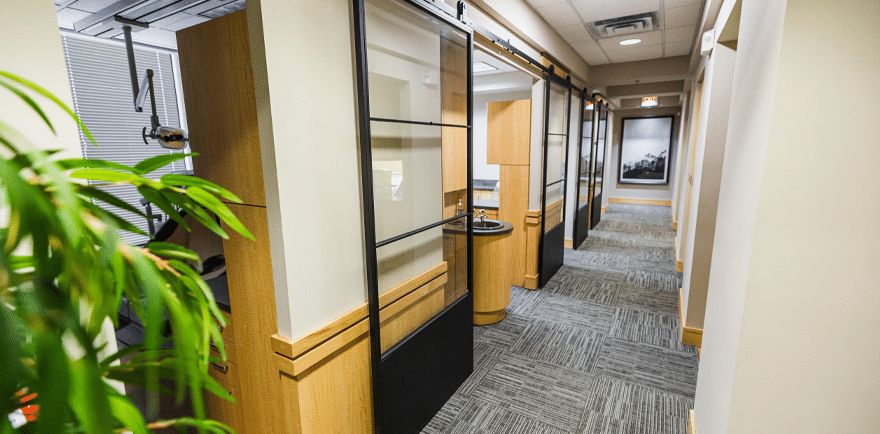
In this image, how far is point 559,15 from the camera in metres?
2.27

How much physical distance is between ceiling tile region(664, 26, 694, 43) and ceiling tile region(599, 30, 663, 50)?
0.16ft

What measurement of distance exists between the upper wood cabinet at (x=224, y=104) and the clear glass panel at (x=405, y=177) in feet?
0.99

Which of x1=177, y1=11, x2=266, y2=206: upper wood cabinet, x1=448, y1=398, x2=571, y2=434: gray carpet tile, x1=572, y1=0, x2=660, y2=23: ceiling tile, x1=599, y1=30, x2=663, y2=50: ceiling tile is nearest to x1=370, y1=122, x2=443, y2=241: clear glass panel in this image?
x1=177, y1=11, x2=266, y2=206: upper wood cabinet

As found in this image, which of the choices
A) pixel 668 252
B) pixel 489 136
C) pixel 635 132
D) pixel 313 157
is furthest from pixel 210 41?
pixel 635 132

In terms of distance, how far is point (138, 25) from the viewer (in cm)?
197

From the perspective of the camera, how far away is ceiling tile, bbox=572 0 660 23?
6.89 feet

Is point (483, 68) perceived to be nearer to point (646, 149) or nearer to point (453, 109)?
point (453, 109)

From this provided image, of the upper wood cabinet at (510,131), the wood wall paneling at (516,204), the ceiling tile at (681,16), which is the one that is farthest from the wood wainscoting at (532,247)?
the ceiling tile at (681,16)

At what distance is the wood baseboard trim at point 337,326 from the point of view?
869mm

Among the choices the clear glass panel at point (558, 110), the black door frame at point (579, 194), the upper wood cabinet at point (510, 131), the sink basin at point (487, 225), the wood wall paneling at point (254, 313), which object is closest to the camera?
the wood wall paneling at point (254, 313)

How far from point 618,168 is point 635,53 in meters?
3.60

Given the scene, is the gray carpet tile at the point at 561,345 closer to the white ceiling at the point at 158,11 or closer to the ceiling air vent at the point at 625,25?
the ceiling air vent at the point at 625,25

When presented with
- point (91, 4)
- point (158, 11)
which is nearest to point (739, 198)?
point (158, 11)

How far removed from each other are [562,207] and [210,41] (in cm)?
273
